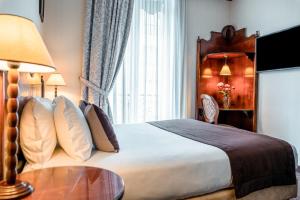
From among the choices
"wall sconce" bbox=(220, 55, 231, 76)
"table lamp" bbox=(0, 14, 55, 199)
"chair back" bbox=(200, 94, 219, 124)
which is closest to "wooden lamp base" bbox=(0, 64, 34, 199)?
"table lamp" bbox=(0, 14, 55, 199)

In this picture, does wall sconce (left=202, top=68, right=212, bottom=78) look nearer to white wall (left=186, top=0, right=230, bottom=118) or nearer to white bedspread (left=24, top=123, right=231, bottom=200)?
white wall (left=186, top=0, right=230, bottom=118)

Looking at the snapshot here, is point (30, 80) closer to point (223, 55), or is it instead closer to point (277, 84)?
point (223, 55)

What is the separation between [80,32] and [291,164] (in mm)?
3452

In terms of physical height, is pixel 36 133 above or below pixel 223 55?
below

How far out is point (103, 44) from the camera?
3.80 m

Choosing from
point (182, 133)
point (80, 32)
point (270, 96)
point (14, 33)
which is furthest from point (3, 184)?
point (270, 96)

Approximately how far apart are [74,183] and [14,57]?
603 mm

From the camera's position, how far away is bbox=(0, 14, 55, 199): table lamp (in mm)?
831

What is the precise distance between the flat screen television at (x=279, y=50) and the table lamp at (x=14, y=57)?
343cm

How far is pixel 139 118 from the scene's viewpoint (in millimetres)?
4195

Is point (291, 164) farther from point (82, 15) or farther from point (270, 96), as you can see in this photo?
point (82, 15)

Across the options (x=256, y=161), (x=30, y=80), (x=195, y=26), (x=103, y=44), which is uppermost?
(x=195, y=26)

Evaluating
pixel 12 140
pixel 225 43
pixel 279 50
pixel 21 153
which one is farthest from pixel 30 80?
pixel 225 43

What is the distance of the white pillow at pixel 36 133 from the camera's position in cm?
134
